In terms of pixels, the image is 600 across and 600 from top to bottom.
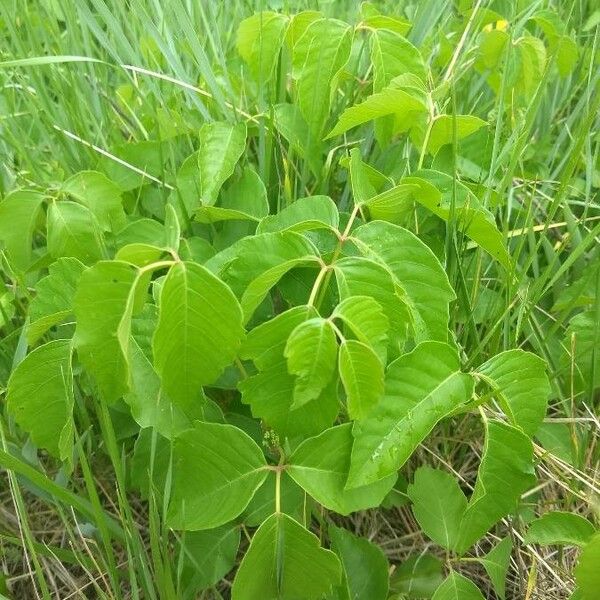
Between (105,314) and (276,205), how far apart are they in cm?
55

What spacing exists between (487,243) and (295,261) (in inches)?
11.8

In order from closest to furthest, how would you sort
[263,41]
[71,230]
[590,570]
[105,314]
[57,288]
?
[105,314] → [590,570] → [57,288] → [71,230] → [263,41]

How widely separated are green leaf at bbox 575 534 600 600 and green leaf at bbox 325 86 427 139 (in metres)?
0.58

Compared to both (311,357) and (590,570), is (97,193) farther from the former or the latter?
(590,570)

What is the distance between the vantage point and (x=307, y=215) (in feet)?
2.88

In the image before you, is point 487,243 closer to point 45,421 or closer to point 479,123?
point 479,123

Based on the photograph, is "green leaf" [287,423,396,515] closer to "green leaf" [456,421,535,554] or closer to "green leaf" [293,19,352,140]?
"green leaf" [456,421,535,554]

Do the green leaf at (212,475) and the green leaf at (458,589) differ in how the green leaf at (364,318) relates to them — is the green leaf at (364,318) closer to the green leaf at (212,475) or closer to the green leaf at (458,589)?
the green leaf at (212,475)

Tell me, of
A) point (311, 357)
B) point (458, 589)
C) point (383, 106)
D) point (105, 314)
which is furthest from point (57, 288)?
point (458, 589)

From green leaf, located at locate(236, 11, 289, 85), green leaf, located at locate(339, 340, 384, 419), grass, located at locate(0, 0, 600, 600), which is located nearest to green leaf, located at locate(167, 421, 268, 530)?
grass, located at locate(0, 0, 600, 600)

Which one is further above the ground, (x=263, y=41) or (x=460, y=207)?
(x=263, y=41)

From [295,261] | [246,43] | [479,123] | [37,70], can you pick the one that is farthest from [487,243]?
[37,70]

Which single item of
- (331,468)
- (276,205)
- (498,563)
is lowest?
(498,563)

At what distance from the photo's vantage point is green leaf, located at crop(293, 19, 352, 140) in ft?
3.40
